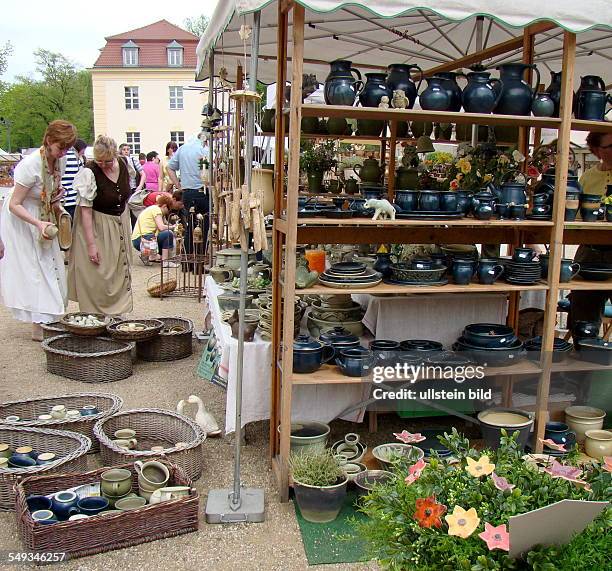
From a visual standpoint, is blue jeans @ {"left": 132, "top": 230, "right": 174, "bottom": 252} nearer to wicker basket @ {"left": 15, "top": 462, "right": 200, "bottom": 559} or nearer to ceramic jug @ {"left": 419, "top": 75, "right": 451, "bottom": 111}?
wicker basket @ {"left": 15, "top": 462, "right": 200, "bottom": 559}

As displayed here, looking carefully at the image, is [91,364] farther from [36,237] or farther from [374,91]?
[374,91]

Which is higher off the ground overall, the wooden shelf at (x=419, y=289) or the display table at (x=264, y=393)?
the wooden shelf at (x=419, y=289)

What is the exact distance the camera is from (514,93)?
312 centimetres

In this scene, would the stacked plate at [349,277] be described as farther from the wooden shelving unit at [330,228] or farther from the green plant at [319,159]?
the green plant at [319,159]

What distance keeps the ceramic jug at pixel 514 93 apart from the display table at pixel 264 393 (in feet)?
5.10

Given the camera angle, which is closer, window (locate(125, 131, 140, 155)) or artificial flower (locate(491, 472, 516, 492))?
artificial flower (locate(491, 472, 516, 492))

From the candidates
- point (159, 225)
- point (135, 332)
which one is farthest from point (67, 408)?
point (159, 225)

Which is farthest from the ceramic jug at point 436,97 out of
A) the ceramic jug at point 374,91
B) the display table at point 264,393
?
the display table at point 264,393

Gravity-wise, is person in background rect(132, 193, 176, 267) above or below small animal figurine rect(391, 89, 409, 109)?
below

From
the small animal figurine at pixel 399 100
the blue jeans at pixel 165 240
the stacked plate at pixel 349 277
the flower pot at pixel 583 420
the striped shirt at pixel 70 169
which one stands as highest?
the small animal figurine at pixel 399 100

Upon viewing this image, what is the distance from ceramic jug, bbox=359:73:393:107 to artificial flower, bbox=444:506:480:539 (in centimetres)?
200

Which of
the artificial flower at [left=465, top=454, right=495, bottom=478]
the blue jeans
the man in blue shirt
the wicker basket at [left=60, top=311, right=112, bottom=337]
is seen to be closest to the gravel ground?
the wicker basket at [left=60, top=311, right=112, bottom=337]

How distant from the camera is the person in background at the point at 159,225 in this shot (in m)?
8.59

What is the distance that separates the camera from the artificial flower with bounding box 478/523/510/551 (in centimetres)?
145
